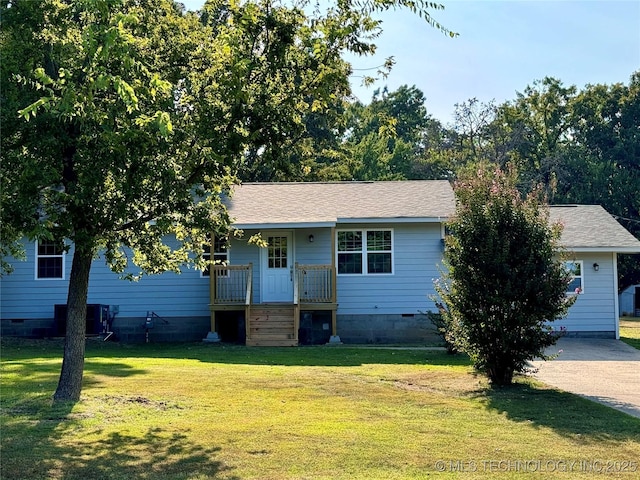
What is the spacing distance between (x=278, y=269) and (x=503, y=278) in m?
9.54

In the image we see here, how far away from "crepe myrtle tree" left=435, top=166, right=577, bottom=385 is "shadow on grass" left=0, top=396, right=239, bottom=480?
494cm

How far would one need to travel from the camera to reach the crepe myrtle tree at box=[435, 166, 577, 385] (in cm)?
962

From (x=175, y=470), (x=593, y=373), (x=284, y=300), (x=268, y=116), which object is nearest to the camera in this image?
(x=175, y=470)

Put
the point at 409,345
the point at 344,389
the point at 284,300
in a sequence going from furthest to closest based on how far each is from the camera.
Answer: the point at 284,300
the point at 409,345
the point at 344,389

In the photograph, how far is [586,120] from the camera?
42500 mm

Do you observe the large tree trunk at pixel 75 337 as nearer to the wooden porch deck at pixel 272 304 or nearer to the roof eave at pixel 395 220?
the wooden porch deck at pixel 272 304

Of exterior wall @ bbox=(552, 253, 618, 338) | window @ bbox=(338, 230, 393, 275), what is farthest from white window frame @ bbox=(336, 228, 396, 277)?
exterior wall @ bbox=(552, 253, 618, 338)

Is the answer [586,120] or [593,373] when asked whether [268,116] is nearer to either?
[593,373]

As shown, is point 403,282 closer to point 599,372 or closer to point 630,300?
point 599,372

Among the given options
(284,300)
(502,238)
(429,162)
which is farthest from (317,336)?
(429,162)

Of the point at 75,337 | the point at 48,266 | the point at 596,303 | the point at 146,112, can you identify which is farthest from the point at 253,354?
the point at 596,303

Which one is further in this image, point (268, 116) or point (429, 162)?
point (429, 162)

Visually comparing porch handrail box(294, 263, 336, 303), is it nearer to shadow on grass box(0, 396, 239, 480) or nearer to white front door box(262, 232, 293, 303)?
white front door box(262, 232, 293, 303)

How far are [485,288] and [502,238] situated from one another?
31.3 inches
